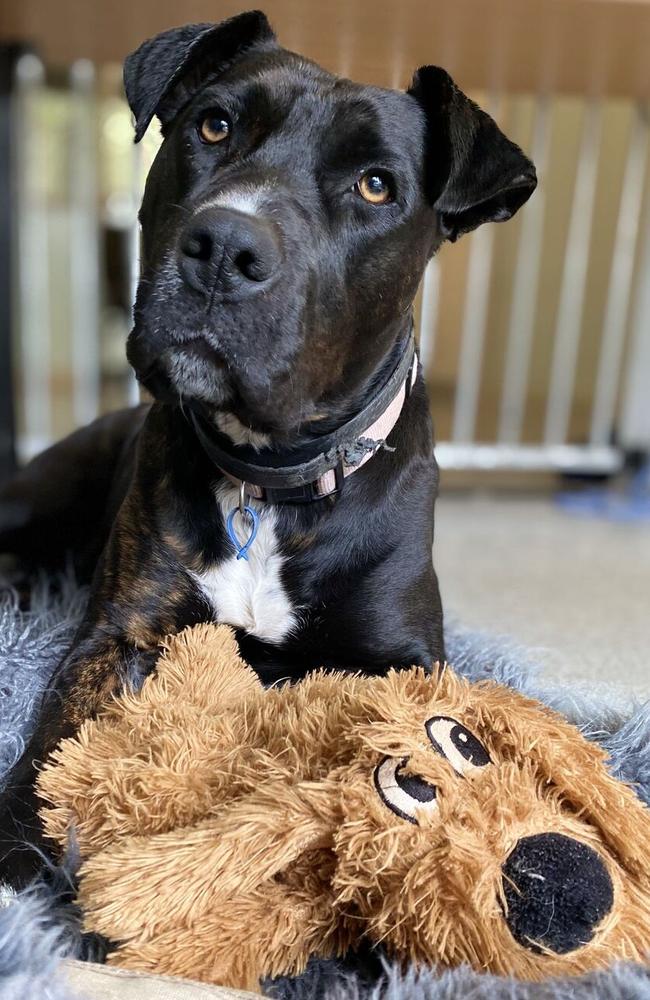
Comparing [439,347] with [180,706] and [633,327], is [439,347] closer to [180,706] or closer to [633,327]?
[633,327]

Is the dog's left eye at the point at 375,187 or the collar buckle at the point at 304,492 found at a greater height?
the dog's left eye at the point at 375,187

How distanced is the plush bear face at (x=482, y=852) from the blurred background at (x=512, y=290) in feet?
2.77

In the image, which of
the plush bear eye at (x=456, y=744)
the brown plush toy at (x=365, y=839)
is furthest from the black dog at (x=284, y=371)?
the plush bear eye at (x=456, y=744)

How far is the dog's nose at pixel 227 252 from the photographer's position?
105 centimetres

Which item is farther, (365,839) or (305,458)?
(305,458)

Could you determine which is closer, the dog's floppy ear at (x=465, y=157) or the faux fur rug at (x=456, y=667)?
the faux fur rug at (x=456, y=667)

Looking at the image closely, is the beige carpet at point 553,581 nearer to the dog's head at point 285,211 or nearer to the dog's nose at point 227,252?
the dog's head at point 285,211

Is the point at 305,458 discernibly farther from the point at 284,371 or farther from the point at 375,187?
the point at 375,187

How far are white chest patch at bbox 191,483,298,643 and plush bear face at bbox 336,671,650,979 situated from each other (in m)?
0.44

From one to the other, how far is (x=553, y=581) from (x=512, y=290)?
338cm

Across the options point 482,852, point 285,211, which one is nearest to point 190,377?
point 285,211

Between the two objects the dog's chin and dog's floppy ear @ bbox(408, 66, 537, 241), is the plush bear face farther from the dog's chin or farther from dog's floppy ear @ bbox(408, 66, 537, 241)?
dog's floppy ear @ bbox(408, 66, 537, 241)

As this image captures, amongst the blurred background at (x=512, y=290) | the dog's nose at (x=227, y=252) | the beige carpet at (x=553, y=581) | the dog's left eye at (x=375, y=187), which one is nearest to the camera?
the dog's nose at (x=227, y=252)

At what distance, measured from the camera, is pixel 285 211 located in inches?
45.1
